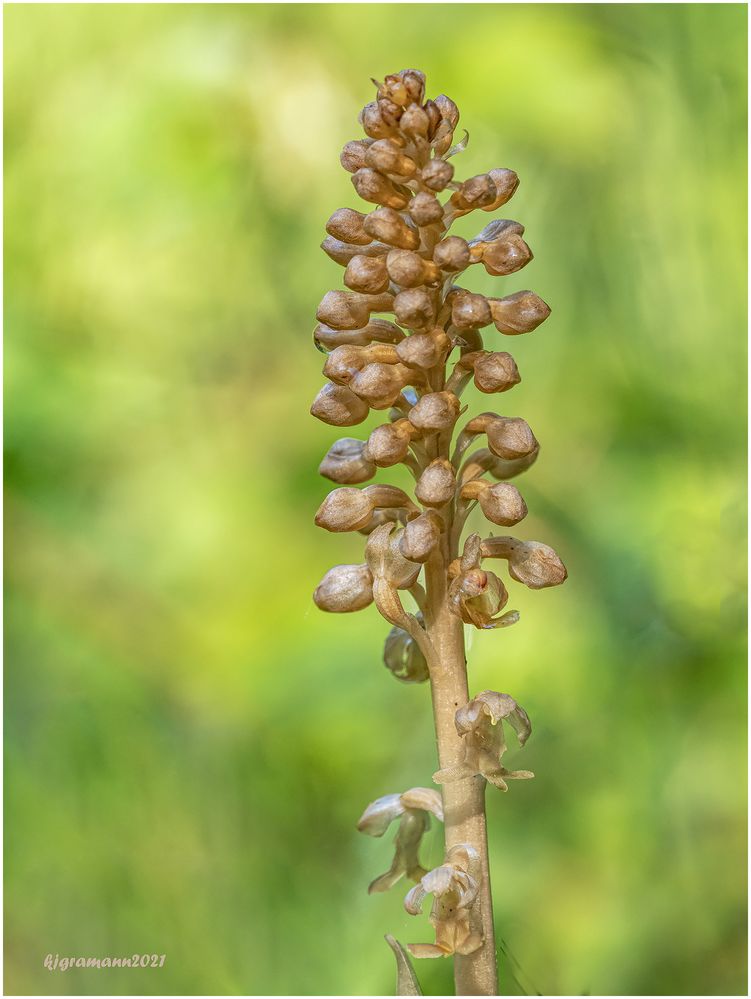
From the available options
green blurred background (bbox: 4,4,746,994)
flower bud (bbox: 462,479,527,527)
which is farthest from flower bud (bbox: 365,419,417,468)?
green blurred background (bbox: 4,4,746,994)

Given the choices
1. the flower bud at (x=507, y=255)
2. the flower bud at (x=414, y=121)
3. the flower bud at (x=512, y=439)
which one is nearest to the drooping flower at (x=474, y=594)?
the flower bud at (x=512, y=439)

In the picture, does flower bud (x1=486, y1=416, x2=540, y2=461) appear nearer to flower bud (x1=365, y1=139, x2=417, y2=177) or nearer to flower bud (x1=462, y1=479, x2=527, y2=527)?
flower bud (x1=462, y1=479, x2=527, y2=527)

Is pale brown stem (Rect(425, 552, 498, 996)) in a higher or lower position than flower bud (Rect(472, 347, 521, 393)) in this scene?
lower

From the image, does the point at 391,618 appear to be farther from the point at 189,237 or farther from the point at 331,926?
the point at 189,237

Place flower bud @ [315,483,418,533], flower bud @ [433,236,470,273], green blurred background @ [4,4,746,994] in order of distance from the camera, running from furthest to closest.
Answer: green blurred background @ [4,4,746,994]
flower bud @ [315,483,418,533]
flower bud @ [433,236,470,273]

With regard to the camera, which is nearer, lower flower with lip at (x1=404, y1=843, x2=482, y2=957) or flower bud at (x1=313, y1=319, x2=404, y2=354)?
lower flower with lip at (x1=404, y1=843, x2=482, y2=957)

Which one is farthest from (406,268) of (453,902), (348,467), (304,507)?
(304,507)

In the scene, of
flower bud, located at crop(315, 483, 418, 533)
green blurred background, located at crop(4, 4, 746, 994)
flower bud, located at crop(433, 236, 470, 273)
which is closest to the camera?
flower bud, located at crop(433, 236, 470, 273)
